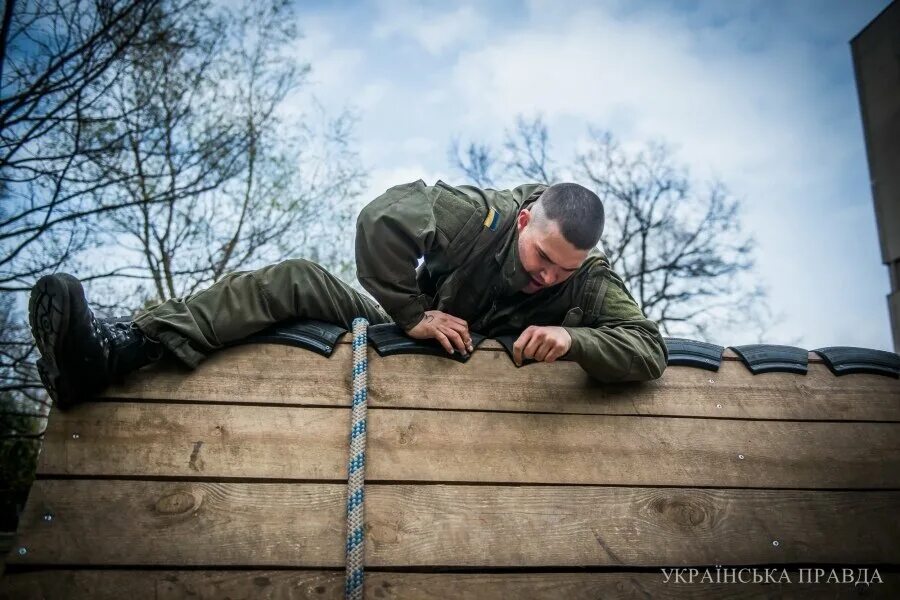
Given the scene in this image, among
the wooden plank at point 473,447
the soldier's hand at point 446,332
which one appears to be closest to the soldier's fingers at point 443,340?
the soldier's hand at point 446,332

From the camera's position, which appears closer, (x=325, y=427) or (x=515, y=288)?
(x=325, y=427)

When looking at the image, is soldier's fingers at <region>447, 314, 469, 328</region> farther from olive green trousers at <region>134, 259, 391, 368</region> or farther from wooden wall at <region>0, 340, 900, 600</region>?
olive green trousers at <region>134, 259, 391, 368</region>

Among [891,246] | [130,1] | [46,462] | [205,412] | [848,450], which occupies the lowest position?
[848,450]

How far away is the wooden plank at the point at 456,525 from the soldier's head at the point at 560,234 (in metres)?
0.79

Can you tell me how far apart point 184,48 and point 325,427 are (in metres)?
4.43

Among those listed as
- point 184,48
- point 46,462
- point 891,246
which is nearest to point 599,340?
point 46,462

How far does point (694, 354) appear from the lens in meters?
2.37

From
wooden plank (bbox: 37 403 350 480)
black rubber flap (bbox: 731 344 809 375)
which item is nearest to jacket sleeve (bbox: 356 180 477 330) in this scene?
wooden plank (bbox: 37 403 350 480)

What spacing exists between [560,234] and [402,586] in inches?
50.7

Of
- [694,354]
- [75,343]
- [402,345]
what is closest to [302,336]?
[402,345]

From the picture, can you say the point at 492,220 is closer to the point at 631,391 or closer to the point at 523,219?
the point at 523,219

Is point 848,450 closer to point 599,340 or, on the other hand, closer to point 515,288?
point 599,340

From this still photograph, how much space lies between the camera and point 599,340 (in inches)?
83.7

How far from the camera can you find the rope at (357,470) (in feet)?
5.57
